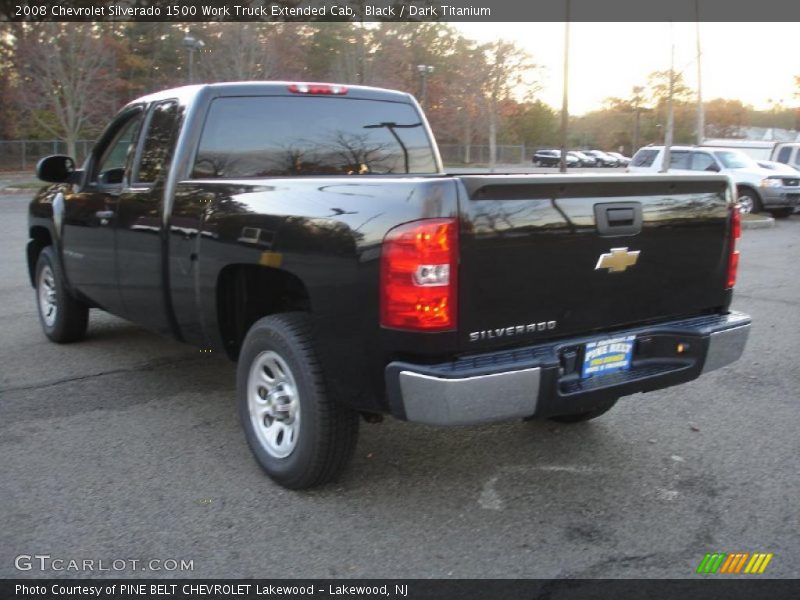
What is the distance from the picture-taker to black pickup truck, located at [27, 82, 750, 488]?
305 cm

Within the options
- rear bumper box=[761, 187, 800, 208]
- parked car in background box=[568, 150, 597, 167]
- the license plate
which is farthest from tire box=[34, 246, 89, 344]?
parked car in background box=[568, 150, 597, 167]

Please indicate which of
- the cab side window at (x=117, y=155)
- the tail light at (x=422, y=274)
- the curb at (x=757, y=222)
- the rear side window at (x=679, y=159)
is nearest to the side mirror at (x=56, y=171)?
the cab side window at (x=117, y=155)

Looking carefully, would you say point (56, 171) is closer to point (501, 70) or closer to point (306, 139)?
point (306, 139)

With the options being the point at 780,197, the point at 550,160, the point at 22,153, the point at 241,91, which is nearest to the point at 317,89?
the point at 241,91

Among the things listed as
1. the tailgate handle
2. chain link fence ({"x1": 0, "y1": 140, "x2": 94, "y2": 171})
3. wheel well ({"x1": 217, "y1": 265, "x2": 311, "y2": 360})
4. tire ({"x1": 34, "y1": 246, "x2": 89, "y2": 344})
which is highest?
chain link fence ({"x1": 0, "y1": 140, "x2": 94, "y2": 171})

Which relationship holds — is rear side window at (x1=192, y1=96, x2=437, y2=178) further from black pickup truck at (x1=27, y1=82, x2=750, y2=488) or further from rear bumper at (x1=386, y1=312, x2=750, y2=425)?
rear bumper at (x1=386, y1=312, x2=750, y2=425)

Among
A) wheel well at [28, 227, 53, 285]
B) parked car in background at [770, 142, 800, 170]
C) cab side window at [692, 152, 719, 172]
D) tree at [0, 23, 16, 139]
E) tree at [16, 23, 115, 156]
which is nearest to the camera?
wheel well at [28, 227, 53, 285]

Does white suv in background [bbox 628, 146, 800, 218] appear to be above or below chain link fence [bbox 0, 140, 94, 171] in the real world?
below

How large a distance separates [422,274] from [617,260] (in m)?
1.02

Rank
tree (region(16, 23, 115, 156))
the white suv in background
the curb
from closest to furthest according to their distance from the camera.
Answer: the curb, the white suv in background, tree (region(16, 23, 115, 156))

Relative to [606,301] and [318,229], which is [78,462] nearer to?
[318,229]

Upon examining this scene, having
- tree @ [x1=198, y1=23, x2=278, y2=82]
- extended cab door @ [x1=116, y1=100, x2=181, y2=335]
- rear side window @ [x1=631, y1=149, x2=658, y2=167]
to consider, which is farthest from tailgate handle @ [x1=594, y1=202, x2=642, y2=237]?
tree @ [x1=198, y1=23, x2=278, y2=82]

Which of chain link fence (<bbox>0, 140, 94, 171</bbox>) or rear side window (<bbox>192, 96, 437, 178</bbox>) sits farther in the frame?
chain link fence (<bbox>0, 140, 94, 171</bbox>)

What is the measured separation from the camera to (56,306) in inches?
245
